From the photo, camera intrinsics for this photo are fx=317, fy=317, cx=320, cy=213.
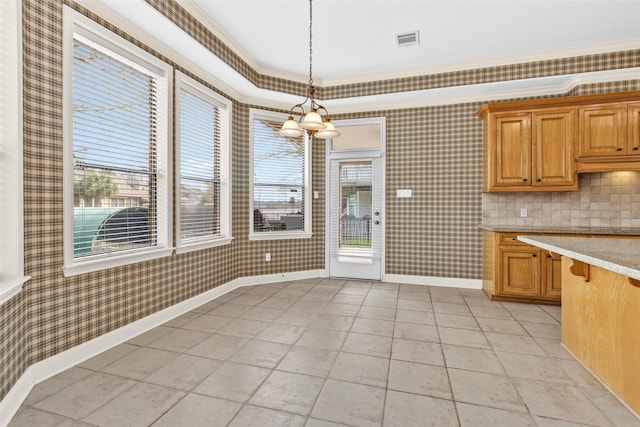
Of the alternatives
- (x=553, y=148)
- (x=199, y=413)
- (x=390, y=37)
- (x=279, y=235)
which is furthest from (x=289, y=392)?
(x=553, y=148)

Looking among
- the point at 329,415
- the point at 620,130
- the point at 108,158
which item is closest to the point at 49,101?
the point at 108,158

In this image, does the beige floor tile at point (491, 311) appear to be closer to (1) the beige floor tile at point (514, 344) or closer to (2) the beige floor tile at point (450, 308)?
(2) the beige floor tile at point (450, 308)

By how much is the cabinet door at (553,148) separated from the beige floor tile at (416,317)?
2.04 metres

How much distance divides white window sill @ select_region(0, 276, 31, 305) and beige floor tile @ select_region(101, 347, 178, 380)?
79 centimetres

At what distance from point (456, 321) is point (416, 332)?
539mm

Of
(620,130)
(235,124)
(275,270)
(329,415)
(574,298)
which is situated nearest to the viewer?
(329,415)

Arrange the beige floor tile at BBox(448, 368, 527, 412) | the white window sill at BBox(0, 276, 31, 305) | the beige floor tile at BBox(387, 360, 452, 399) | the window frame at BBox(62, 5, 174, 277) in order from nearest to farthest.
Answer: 1. the white window sill at BBox(0, 276, 31, 305)
2. the beige floor tile at BBox(448, 368, 527, 412)
3. the beige floor tile at BBox(387, 360, 452, 399)
4. the window frame at BBox(62, 5, 174, 277)

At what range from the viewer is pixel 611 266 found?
1.47 m

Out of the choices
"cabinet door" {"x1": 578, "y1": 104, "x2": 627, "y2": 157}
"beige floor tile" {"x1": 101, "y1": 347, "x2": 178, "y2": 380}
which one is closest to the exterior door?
"cabinet door" {"x1": 578, "y1": 104, "x2": 627, "y2": 157}

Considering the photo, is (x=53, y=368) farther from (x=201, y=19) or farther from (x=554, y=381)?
(x=554, y=381)

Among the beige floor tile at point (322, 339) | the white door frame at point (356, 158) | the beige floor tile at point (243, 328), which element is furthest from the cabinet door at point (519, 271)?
the beige floor tile at point (243, 328)

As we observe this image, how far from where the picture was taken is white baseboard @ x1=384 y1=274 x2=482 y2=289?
4301 mm

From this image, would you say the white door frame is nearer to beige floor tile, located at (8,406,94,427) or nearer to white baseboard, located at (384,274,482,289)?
Answer: white baseboard, located at (384,274,482,289)

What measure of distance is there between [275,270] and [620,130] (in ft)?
14.6
